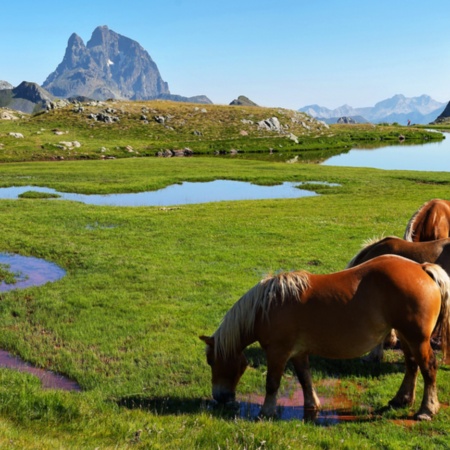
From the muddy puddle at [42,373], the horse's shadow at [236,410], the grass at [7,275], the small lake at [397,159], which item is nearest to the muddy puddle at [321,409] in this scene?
the horse's shadow at [236,410]

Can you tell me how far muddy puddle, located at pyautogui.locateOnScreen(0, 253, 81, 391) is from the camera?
29.5 ft

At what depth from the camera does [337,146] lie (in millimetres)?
96438

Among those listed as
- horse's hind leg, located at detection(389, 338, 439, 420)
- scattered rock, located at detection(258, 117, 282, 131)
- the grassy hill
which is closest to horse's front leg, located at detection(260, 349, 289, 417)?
horse's hind leg, located at detection(389, 338, 439, 420)

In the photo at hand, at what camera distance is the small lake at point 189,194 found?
33403 millimetres

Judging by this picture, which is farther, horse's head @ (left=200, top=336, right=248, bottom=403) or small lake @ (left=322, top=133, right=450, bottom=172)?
small lake @ (left=322, top=133, right=450, bottom=172)

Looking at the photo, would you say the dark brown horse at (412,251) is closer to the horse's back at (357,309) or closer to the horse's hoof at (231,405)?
the horse's back at (357,309)

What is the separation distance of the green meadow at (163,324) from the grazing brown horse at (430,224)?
3.32 meters

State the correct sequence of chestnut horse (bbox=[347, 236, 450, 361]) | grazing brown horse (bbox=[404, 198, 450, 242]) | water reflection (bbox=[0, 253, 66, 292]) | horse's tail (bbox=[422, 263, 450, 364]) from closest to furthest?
horse's tail (bbox=[422, 263, 450, 364]) < chestnut horse (bbox=[347, 236, 450, 361]) < grazing brown horse (bbox=[404, 198, 450, 242]) < water reflection (bbox=[0, 253, 66, 292])

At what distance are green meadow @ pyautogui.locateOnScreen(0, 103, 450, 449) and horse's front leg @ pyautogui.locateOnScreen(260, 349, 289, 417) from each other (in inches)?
19.3

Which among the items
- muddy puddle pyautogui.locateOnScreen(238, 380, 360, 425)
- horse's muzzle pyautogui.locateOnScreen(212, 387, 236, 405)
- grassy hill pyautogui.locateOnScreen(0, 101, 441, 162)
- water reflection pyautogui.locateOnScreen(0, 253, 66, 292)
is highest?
grassy hill pyautogui.locateOnScreen(0, 101, 441, 162)

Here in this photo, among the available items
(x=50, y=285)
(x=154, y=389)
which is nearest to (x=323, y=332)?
(x=154, y=389)

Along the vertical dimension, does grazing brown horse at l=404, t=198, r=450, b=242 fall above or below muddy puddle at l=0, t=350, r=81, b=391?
above

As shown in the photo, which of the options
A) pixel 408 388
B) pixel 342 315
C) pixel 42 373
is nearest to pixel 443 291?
pixel 342 315

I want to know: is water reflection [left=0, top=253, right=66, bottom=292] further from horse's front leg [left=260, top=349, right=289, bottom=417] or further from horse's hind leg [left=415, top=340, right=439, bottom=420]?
horse's hind leg [left=415, top=340, right=439, bottom=420]
